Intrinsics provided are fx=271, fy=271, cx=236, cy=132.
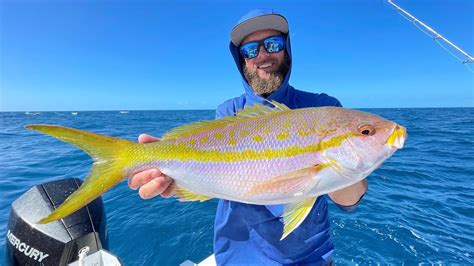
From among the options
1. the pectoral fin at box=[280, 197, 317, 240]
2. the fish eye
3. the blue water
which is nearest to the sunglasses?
the fish eye

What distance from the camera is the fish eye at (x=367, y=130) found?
77.5 inches

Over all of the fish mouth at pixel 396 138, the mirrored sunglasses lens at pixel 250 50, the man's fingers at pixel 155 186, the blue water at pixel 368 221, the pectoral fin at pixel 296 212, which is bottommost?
the blue water at pixel 368 221

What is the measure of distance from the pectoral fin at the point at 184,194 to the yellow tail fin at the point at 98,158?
0.43m

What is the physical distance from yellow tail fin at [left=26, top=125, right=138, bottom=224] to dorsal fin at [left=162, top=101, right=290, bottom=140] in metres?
0.39

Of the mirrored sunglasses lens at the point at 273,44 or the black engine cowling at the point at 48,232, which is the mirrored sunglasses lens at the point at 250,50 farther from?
the black engine cowling at the point at 48,232

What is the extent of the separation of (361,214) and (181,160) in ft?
20.4

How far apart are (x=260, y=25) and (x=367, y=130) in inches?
83.9

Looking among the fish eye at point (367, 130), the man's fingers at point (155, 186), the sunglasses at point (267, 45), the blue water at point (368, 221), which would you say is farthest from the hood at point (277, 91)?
the blue water at point (368, 221)

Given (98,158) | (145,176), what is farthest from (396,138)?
(98,158)

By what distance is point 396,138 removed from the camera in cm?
190

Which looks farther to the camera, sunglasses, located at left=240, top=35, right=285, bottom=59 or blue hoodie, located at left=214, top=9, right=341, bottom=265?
sunglasses, located at left=240, top=35, right=285, bottom=59

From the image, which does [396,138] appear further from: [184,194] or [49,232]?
[49,232]

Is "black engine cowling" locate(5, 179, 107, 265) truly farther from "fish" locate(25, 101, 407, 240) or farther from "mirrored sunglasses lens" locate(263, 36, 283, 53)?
"mirrored sunglasses lens" locate(263, 36, 283, 53)

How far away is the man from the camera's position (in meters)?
2.67
